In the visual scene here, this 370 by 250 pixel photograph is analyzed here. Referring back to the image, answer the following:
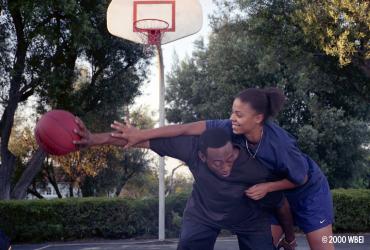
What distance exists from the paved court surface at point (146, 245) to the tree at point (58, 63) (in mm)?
4333

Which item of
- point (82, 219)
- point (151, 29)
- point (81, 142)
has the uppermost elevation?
point (151, 29)

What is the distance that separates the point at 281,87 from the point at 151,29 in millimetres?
12529

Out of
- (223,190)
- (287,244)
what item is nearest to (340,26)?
(287,244)

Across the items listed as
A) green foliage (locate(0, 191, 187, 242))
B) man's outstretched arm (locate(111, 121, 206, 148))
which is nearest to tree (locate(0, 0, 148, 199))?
green foliage (locate(0, 191, 187, 242))

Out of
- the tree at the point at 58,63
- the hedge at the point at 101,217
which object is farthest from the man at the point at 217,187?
the tree at the point at 58,63

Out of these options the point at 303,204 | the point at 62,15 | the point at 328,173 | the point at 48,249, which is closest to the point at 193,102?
the point at 328,173

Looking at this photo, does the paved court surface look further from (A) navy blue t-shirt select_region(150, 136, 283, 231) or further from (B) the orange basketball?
(B) the orange basketball

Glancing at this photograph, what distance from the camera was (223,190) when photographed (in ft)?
12.9

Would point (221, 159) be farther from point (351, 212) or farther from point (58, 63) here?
point (58, 63)

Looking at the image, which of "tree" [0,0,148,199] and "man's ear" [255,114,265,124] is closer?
"man's ear" [255,114,265,124]

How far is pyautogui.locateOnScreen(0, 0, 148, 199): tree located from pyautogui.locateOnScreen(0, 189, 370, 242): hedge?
2.96 m

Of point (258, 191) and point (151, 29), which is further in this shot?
point (151, 29)

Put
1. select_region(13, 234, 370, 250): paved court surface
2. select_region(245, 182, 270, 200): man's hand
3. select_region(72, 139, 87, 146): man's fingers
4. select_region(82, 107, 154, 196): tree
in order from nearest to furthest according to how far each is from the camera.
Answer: select_region(72, 139, 87, 146): man's fingers
select_region(245, 182, 270, 200): man's hand
select_region(13, 234, 370, 250): paved court surface
select_region(82, 107, 154, 196): tree

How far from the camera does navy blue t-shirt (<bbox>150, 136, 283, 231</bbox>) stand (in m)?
3.86
